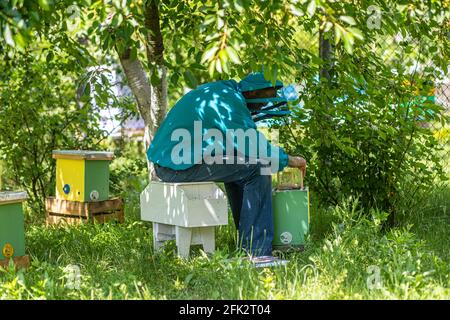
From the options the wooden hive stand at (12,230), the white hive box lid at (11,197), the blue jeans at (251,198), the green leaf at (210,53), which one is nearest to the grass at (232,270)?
the wooden hive stand at (12,230)

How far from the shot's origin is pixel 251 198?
5344 millimetres

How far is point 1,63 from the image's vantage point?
7.84 m

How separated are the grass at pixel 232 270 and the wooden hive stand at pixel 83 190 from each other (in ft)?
1.84

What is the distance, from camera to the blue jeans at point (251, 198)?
5332 millimetres

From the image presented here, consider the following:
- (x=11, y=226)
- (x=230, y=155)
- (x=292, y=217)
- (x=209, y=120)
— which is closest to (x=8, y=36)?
(x=11, y=226)

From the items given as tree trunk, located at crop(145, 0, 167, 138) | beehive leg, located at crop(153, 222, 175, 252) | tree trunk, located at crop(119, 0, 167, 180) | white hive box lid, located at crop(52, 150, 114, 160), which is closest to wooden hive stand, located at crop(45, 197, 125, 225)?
white hive box lid, located at crop(52, 150, 114, 160)

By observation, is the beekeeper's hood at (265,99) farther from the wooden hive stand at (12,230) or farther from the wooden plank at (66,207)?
the wooden plank at (66,207)

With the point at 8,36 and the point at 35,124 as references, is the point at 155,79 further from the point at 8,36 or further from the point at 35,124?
the point at 35,124

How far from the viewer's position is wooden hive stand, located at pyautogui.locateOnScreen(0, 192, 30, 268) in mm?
5008

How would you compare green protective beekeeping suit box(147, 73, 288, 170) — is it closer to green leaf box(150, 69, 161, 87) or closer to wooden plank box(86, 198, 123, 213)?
green leaf box(150, 69, 161, 87)

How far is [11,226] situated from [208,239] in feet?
4.51

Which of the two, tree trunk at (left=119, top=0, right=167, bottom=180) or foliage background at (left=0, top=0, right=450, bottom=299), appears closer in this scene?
foliage background at (left=0, top=0, right=450, bottom=299)

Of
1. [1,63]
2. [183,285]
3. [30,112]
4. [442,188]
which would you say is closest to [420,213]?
[442,188]

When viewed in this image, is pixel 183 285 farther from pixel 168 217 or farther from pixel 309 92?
pixel 309 92
